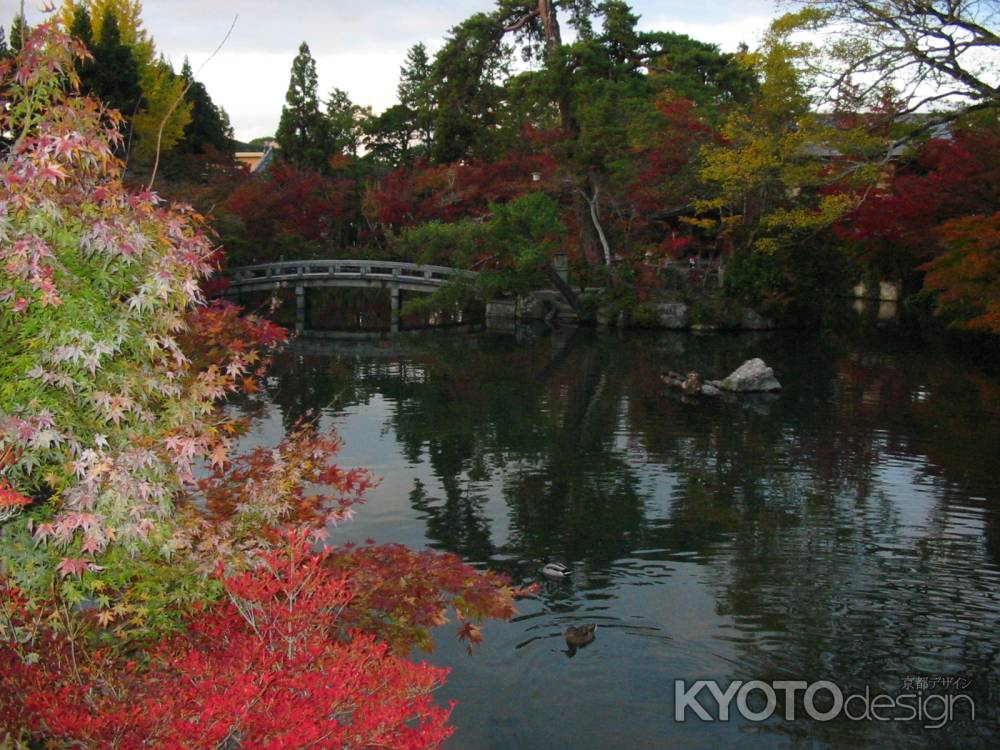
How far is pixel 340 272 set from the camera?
3256 centimetres

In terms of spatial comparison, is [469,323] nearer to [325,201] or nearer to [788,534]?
[325,201]

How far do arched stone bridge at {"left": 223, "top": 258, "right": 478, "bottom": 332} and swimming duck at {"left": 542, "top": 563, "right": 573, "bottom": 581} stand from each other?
23.0 metres

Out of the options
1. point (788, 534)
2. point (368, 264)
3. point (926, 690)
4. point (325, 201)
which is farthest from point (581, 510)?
point (325, 201)

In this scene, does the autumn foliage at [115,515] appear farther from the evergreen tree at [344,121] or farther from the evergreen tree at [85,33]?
the evergreen tree at [344,121]

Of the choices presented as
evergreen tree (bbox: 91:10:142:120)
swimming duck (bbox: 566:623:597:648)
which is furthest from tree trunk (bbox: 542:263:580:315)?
swimming duck (bbox: 566:623:597:648)

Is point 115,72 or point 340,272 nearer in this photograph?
point 115,72

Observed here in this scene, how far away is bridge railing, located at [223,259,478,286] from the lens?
3147 centimetres

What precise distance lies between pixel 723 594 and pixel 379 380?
12973mm

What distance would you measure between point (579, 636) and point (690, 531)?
3.13 meters

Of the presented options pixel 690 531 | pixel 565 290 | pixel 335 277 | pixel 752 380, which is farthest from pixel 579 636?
pixel 335 277

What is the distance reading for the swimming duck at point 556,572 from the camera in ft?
27.5

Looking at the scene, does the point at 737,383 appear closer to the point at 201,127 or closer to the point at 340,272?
the point at 340,272

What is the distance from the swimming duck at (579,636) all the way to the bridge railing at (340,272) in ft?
78.6

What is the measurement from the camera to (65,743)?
3.77 m
